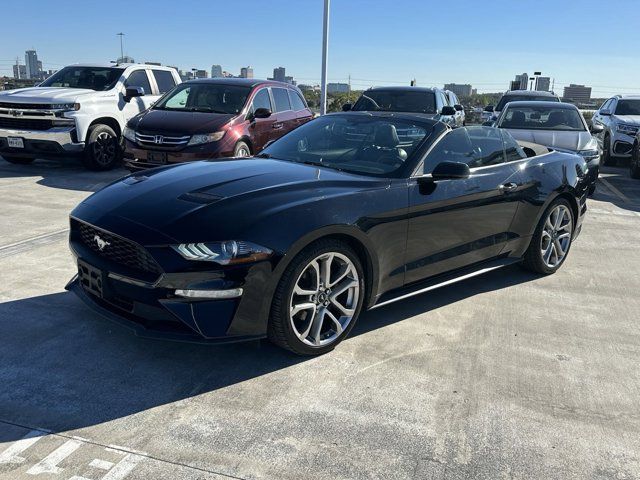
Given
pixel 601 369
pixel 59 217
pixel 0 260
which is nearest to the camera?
pixel 601 369

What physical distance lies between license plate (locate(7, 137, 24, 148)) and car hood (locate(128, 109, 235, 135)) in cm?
200

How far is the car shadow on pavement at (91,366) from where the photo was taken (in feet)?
9.53

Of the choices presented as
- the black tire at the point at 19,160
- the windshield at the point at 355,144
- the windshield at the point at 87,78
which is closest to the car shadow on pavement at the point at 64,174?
the black tire at the point at 19,160

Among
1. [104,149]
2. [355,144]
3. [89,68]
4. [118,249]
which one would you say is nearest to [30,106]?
[104,149]

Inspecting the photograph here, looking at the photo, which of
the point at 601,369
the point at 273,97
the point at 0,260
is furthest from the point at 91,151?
the point at 601,369

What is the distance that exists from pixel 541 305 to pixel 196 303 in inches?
113

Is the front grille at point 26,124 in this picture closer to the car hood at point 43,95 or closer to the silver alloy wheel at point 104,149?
the car hood at point 43,95

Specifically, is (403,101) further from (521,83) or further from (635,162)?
(521,83)

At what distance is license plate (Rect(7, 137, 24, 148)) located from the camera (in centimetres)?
945

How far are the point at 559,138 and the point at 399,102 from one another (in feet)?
10.1

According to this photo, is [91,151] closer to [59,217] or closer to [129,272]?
[59,217]

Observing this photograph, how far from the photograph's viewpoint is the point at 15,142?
9.48 metres

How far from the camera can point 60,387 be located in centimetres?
309

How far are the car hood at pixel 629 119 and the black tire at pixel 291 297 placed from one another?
→ 1188 cm
